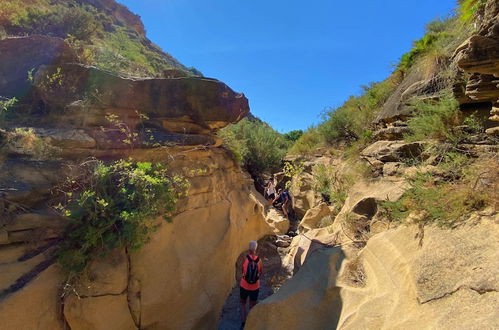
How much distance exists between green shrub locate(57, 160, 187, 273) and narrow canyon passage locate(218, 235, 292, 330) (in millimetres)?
3013

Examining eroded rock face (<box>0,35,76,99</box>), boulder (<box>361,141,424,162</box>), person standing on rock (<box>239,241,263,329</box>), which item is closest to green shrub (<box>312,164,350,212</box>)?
boulder (<box>361,141,424,162</box>)

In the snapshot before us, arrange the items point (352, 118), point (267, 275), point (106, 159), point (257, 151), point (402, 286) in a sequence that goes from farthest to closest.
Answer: point (257, 151), point (352, 118), point (267, 275), point (106, 159), point (402, 286)

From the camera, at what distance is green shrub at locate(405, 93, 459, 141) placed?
5244 millimetres

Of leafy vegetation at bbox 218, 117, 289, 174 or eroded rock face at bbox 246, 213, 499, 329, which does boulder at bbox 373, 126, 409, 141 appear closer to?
eroded rock face at bbox 246, 213, 499, 329

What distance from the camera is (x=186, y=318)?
16.9ft

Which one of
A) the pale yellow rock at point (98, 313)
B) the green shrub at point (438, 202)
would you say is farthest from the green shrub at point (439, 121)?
the pale yellow rock at point (98, 313)

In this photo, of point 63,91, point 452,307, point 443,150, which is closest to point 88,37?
point 63,91

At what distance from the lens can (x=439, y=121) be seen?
17.6 feet

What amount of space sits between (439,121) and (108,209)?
5416mm

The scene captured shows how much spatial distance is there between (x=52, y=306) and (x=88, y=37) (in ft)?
39.5

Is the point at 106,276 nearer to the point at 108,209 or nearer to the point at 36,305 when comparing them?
the point at 36,305

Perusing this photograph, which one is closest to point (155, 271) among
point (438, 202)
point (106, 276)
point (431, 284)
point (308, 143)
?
point (106, 276)

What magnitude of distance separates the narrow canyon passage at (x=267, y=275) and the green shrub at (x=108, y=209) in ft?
9.89

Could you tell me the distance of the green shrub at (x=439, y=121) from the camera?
524 centimetres
